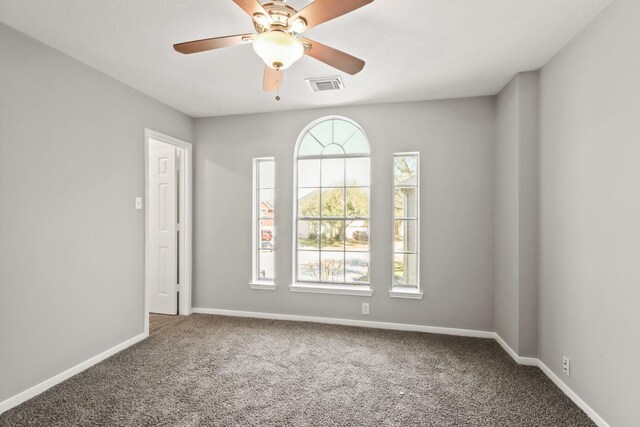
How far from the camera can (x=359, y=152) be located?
393 centimetres

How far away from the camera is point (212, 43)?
1839 millimetres

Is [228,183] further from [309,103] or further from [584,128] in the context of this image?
[584,128]

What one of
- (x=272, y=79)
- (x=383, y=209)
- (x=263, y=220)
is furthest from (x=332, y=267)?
(x=272, y=79)

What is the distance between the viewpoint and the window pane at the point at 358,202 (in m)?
3.91

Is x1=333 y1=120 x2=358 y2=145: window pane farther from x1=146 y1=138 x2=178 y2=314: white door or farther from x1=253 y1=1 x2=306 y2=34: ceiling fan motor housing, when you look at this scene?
x1=253 y1=1 x2=306 y2=34: ceiling fan motor housing

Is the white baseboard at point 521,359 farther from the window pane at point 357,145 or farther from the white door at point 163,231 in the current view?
the white door at point 163,231

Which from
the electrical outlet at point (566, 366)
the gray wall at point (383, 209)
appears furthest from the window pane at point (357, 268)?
the electrical outlet at point (566, 366)

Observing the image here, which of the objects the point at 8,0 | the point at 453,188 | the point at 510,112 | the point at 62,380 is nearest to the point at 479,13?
the point at 510,112

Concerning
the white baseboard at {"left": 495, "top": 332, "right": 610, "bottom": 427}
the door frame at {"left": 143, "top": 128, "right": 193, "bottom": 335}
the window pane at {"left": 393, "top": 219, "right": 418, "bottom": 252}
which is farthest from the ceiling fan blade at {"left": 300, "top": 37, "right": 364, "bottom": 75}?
the door frame at {"left": 143, "top": 128, "right": 193, "bottom": 335}

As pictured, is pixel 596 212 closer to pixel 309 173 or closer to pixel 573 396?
pixel 573 396

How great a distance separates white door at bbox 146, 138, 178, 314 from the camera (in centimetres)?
422

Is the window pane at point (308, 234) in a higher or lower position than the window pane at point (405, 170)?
lower

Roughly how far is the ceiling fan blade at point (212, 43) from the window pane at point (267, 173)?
229 centimetres

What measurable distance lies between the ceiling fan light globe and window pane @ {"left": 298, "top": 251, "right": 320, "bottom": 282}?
8.84ft
